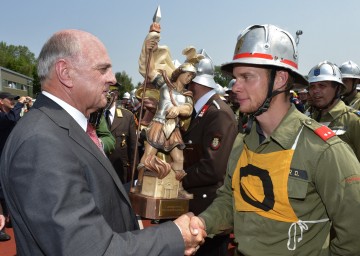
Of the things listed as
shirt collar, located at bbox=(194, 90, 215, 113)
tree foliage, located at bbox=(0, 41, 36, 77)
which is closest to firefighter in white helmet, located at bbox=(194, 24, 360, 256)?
shirt collar, located at bbox=(194, 90, 215, 113)

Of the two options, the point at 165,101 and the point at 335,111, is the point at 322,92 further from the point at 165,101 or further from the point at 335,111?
the point at 165,101

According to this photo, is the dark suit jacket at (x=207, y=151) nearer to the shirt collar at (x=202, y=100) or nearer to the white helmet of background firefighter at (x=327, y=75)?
the shirt collar at (x=202, y=100)

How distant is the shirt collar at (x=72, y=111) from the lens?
76.4 inches

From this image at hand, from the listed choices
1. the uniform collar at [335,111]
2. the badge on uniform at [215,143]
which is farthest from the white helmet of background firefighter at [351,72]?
the badge on uniform at [215,143]

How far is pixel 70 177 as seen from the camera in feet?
5.31

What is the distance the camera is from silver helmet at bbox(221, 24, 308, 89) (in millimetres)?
2359

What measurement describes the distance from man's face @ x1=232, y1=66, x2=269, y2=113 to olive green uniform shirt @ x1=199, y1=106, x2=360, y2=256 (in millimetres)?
206

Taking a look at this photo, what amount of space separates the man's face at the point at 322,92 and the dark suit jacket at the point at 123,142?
3.17m

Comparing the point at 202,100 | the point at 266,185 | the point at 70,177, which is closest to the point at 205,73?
the point at 202,100

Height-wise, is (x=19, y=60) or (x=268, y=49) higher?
(x=19, y=60)

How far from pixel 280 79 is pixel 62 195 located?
1.55 metres

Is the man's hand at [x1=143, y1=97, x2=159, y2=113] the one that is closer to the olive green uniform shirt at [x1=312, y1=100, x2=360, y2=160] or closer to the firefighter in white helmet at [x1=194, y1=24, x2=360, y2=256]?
the firefighter in white helmet at [x1=194, y1=24, x2=360, y2=256]

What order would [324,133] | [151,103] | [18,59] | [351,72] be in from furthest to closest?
[18,59], [351,72], [151,103], [324,133]

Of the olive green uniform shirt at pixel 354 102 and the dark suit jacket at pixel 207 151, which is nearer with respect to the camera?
the dark suit jacket at pixel 207 151
